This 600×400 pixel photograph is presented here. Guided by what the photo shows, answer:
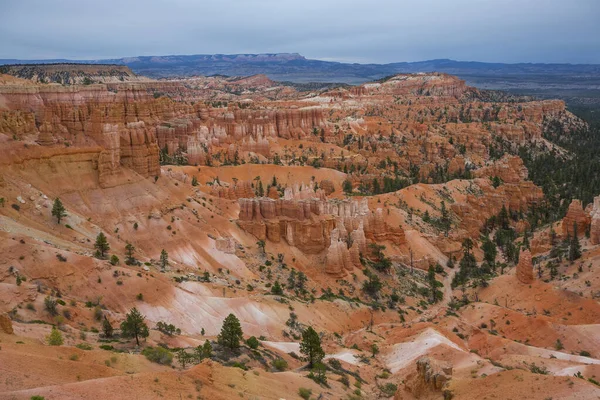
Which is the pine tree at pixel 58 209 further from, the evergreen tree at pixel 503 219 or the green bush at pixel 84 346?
the evergreen tree at pixel 503 219

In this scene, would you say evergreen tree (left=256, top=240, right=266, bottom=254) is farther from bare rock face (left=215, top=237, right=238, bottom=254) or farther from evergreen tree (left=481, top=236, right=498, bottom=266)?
evergreen tree (left=481, top=236, right=498, bottom=266)

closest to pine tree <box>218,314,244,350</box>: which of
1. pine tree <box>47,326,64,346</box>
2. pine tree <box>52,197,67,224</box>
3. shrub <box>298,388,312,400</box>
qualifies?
shrub <box>298,388,312,400</box>

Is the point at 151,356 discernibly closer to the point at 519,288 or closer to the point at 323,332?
the point at 323,332

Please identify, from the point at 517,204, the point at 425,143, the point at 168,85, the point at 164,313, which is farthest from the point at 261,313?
the point at 168,85

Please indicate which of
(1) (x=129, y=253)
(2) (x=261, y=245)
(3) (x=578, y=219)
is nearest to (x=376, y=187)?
(3) (x=578, y=219)

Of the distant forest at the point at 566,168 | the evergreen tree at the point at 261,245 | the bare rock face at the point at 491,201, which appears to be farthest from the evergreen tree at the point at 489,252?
the evergreen tree at the point at 261,245

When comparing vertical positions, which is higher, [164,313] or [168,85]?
[168,85]

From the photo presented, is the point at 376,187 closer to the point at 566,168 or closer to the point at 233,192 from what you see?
the point at 233,192
